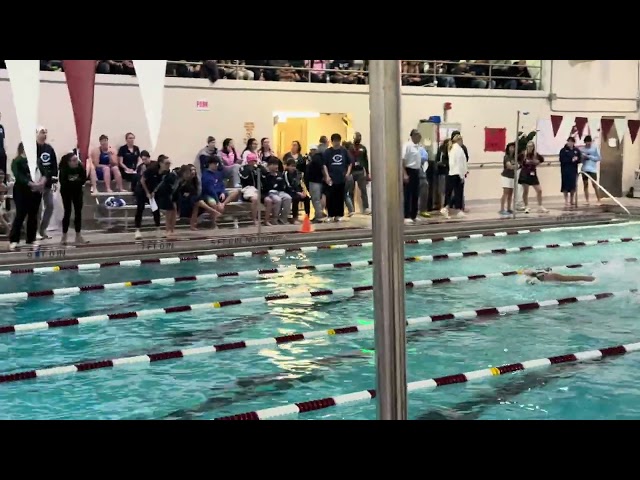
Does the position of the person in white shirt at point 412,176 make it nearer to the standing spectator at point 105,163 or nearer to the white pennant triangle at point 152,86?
the standing spectator at point 105,163

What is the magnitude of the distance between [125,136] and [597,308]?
29.5 ft

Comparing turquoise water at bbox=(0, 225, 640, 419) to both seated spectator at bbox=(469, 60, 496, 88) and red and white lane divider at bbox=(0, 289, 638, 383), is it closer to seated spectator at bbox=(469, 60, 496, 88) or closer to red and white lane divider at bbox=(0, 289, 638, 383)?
red and white lane divider at bbox=(0, 289, 638, 383)

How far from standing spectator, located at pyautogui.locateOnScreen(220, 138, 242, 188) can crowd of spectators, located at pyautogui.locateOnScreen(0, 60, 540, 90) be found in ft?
4.43

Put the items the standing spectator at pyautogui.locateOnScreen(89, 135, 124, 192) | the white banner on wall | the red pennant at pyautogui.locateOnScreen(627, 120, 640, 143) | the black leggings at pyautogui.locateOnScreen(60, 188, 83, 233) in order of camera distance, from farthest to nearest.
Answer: the red pennant at pyautogui.locateOnScreen(627, 120, 640, 143), the white banner on wall, the standing spectator at pyautogui.locateOnScreen(89, 135, 124, 192), the black leggings at pyautogui.locateOnScreen(60, 188, 83, 233)

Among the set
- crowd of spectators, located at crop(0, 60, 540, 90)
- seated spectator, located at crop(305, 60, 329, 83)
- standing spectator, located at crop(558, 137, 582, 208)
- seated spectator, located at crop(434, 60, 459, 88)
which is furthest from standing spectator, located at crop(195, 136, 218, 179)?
standing spectator, located at crop(558, 137, 582, 208)

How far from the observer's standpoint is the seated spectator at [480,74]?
65.1ft

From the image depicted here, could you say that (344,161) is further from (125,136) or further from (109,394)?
(109,394)

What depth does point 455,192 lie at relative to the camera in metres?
16.2

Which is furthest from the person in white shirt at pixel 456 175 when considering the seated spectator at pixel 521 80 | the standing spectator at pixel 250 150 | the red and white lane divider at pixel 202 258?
the seated spectator at pixel 521 80

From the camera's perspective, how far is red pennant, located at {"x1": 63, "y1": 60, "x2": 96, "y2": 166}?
3.19 m

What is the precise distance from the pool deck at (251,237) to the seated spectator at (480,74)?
14.8 feet

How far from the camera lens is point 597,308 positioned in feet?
26.3

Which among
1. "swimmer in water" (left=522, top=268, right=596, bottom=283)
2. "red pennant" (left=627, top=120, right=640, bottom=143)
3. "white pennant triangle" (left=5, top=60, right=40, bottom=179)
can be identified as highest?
"red pennant" (left=627, top=120, right=640, bottom=143)

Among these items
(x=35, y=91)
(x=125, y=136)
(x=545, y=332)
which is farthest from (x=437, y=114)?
(x=35, y=91)
